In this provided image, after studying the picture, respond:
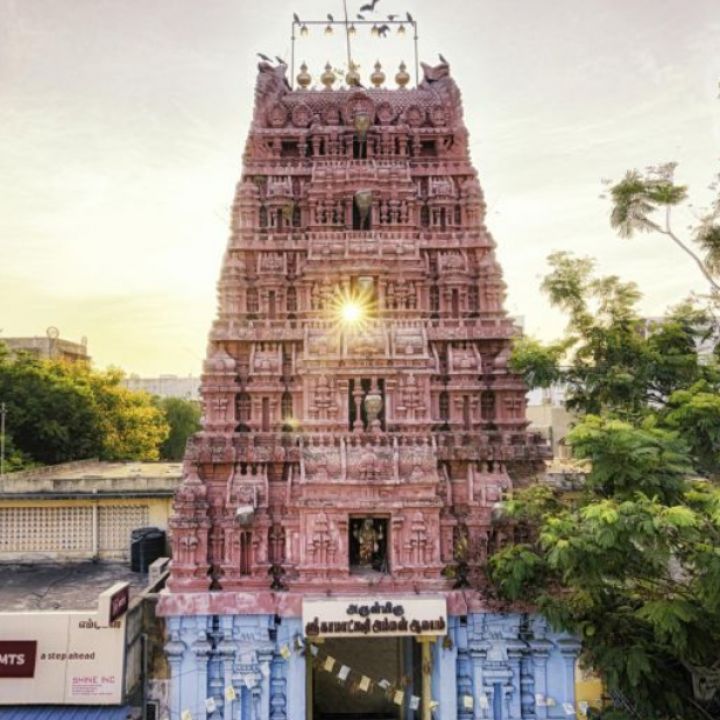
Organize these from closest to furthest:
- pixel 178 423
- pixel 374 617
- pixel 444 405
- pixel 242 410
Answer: pixel 374 617
pixel 242 410
pixel 444 405
pixel 178 423

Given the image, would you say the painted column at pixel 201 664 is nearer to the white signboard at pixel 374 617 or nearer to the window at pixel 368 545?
the white signboard at pixel 374 617

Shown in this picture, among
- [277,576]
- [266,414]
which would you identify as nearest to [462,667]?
[277,576]

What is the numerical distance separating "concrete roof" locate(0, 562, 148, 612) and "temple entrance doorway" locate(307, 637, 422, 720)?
7190mm

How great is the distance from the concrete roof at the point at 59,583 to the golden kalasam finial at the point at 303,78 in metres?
19.3

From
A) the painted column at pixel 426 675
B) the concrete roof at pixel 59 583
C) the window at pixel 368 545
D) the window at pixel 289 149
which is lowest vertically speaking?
the painted column at pixel 426 675

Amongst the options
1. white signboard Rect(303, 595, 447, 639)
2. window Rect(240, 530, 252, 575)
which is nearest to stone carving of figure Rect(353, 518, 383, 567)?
white signboard Rect(303, 595, 447, 639)

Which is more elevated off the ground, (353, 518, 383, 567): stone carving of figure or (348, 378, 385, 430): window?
(348, 378, 385, 430): window

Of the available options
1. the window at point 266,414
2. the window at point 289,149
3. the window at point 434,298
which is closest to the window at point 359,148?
the window at point 289,149

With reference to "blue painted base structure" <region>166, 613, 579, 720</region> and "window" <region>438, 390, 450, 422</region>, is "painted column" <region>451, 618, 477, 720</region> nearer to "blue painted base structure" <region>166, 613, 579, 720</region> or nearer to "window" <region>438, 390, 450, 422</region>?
"blue painted base structure" <region>166, 613, 579, 720</region>

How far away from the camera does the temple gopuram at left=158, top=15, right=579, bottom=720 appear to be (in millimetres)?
15555

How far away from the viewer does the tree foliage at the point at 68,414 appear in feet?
123

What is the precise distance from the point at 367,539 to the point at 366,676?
5.88 meters

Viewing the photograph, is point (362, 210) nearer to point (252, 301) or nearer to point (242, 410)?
point (252, 301)

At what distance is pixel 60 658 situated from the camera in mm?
14688
